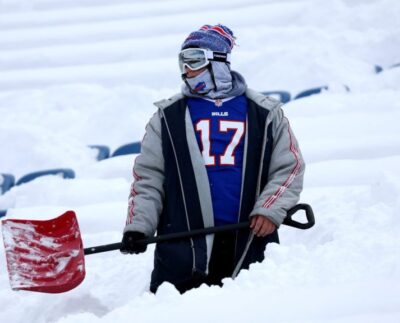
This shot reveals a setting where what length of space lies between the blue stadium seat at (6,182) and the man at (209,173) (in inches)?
123

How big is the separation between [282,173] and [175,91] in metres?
5.00

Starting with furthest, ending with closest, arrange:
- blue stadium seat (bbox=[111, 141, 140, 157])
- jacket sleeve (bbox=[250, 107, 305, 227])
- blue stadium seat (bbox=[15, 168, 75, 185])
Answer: blue stadium seat (bbox=[111, 141, 140, 157])
blue stadium seat (bbox=[15, 168, 75, 185])
jacket sleeve (bbox=[250, 107, 305, 227])

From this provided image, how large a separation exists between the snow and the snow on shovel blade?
21 centimetres

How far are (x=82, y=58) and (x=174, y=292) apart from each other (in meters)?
7.03

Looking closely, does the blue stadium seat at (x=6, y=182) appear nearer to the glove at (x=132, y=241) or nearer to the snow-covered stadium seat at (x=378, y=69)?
the glove at (x=132, y=241)

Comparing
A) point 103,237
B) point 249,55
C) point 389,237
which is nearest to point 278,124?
point 389,237

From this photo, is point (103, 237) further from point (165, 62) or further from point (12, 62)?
point (12, 62)

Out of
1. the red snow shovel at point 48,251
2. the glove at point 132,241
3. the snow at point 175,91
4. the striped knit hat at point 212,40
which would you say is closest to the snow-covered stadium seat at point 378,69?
the snow at point 175,91

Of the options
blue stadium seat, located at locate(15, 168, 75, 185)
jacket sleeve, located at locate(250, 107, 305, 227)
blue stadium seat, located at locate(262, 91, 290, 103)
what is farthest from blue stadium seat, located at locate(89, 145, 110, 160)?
jacket sleeve, located at locate(250, 107, 305, 227)

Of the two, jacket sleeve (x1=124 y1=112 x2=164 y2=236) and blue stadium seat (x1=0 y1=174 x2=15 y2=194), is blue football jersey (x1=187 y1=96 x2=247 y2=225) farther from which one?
blue stadium seat (x1=0 y1=174 x2=15 y2=194)

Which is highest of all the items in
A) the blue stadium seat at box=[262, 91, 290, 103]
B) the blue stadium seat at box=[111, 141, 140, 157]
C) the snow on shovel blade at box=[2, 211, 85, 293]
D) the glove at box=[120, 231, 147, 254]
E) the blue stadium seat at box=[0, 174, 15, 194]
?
the glove at box=[120, 231, 147, 254]

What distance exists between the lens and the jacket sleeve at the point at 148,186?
322 centimetres

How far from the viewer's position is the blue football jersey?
319 cm

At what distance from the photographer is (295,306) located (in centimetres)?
279
